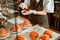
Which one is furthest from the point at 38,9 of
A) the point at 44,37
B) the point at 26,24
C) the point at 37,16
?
the point at 44,37

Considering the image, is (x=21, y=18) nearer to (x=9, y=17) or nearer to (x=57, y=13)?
(x=9, y=17)

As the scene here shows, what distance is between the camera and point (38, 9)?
3.37ft

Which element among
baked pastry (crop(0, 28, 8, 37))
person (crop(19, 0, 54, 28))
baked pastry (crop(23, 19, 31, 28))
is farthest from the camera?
person (crop(19, 0, 54, 28))

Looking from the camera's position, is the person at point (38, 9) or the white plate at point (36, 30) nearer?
the white plate at point (36, 30)

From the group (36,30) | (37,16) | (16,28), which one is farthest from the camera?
(37,16)

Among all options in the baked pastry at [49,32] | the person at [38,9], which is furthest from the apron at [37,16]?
the baked pastry at [49,32]

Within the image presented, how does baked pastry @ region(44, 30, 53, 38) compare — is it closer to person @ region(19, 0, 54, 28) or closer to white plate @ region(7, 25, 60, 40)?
white plate @ region(7, 25, 60, 40)

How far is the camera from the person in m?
0.97

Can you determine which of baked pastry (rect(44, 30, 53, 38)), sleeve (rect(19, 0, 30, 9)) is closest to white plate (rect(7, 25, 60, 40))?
baked pastry (rect(44, 30, 53, 38))

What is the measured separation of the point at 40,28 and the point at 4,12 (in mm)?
253

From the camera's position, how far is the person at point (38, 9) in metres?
0.97

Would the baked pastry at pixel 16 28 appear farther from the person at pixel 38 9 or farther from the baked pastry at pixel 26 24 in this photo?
the person at pixel 38 9

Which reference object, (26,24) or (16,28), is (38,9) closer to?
(26,24)

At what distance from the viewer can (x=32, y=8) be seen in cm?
103
